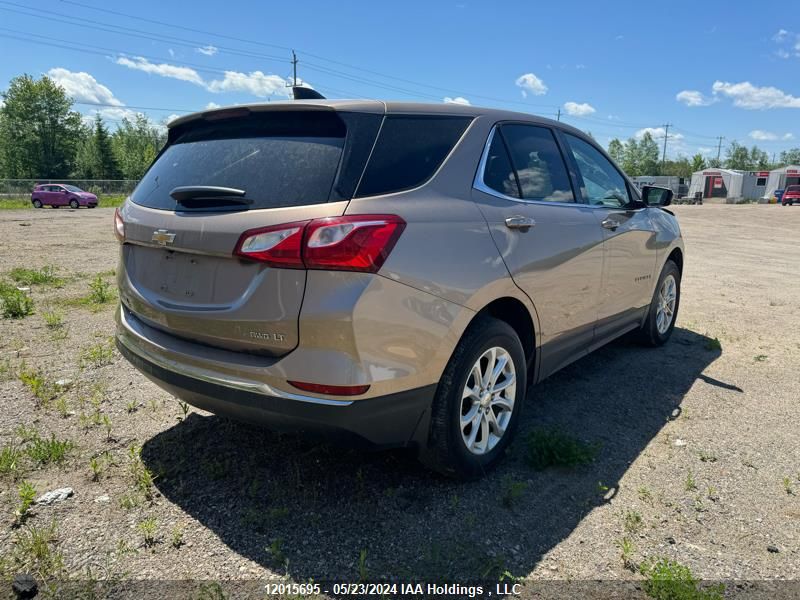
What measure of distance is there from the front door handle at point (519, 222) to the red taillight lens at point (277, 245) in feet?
4.03

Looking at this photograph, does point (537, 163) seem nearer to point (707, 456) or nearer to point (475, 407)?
point (475, 407)

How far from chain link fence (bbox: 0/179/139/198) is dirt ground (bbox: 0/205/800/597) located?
36420 mm

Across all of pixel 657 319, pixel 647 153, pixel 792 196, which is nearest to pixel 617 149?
pixel 647 153

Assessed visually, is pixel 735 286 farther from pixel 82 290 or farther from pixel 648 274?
pixel 82 290

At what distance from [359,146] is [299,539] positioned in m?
1.73

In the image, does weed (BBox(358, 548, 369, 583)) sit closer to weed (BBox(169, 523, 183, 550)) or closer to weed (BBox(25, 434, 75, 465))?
weed (BBox(169, 523, 183, 550))

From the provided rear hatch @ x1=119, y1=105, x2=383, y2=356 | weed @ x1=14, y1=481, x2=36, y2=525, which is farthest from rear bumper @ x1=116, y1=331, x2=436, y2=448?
weed @ x1=14, y1=481, x2=36, y2=525

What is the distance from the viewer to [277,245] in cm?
226

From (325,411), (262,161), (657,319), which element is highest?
(262,161)

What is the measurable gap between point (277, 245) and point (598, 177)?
297 cm

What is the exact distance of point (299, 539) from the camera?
2.44 meters

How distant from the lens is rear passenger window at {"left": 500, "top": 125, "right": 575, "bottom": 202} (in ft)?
10.9

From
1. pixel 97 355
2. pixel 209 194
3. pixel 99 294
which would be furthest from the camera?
pixel 99 294

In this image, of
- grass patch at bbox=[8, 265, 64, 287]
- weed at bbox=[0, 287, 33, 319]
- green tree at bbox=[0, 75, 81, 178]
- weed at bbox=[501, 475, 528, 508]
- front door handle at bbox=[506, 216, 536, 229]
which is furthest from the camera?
green tree at bbox=[0, 75, 81, 178]
